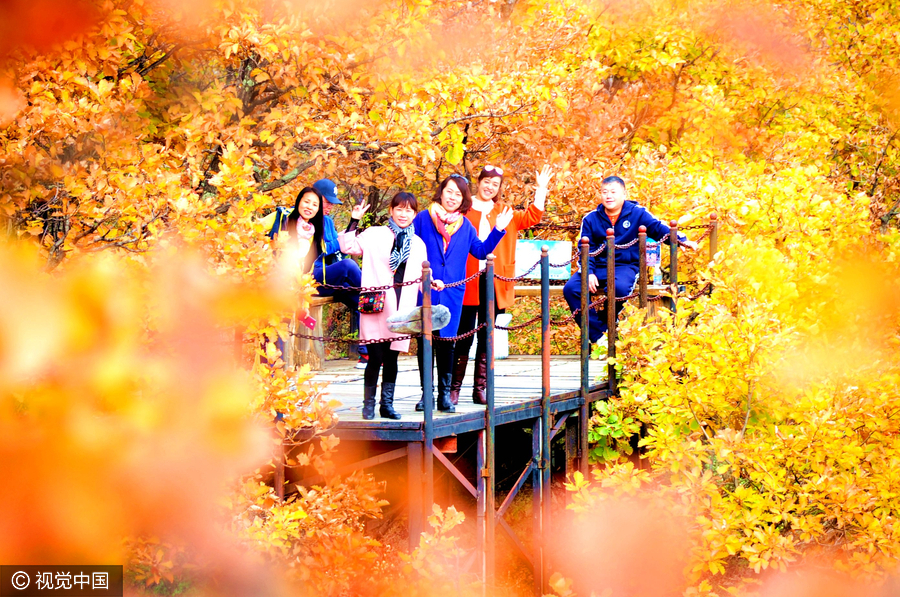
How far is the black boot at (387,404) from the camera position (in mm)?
5844

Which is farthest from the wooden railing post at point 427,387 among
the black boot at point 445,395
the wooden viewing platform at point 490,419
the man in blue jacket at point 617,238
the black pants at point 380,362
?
the man in blue jacket at point 617,238

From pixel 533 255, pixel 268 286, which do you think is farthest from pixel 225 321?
pixel 533 255

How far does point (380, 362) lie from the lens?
575 cm

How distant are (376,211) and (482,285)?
20.5ft

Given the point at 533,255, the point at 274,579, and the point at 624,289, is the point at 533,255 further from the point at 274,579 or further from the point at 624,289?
the point at 274,579

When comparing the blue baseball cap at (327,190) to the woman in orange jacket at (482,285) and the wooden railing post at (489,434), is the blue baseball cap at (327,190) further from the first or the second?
the wooden railing post at (489,434)

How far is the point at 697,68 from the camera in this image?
14047 mm

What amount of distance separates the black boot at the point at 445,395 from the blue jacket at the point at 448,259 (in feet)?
1.05

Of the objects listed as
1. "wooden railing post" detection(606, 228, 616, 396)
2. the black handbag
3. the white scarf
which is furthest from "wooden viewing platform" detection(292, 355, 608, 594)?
the white scarf

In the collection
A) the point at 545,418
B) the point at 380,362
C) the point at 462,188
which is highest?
the point at 462,188

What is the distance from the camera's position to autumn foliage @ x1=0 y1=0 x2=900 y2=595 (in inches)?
27.3

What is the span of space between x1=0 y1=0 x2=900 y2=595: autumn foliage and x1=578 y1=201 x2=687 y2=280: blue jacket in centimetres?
79

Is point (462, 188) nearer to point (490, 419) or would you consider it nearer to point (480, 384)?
point (480, 384)

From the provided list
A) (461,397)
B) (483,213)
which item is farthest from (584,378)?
(483,213)
